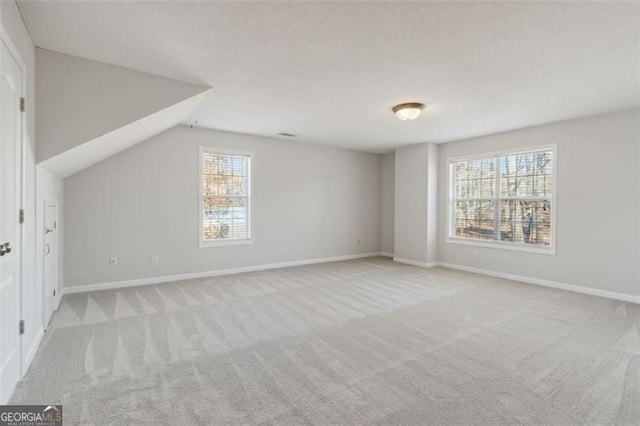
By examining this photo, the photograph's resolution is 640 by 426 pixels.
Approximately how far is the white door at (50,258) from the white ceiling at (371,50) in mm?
1636

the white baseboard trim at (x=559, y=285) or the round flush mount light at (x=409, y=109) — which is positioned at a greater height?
the round flush mount light at (x=409, y=109)

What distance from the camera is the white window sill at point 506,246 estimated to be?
4.91 meters

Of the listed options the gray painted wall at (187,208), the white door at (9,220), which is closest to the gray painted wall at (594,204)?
the gray painted wall at (187,208)

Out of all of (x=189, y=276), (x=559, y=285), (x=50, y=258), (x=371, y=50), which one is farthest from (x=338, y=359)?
(x=559, y=285)

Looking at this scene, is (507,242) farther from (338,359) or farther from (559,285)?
(338,359)

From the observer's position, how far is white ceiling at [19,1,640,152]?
2131 mm

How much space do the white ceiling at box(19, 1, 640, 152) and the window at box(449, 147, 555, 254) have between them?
3.77ft

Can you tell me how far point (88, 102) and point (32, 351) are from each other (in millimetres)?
2183

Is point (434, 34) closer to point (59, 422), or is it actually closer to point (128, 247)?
point (59, 422)

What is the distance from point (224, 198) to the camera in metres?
5.57

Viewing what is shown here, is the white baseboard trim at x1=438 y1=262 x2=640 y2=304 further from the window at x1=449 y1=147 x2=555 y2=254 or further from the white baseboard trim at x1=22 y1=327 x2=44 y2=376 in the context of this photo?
the white baseboard trim at x1=22 y1=327 x2=44 y2=376

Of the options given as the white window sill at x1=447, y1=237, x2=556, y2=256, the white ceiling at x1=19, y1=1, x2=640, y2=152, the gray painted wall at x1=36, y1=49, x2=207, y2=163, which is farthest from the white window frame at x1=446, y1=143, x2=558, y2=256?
the gray painted wall at x1=36, y1=49, x2=207, y2=163

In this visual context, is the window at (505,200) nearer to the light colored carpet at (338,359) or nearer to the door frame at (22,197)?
the light colored carpet at (338,359)

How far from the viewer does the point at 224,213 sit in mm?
5594
